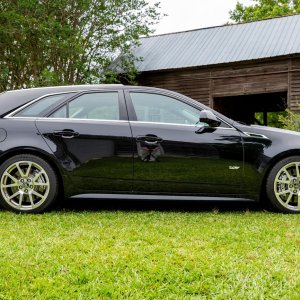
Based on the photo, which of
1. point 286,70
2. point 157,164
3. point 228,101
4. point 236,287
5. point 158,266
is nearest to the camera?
point 236,287

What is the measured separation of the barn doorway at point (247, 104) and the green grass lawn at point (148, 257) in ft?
56.8

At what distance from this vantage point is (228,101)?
22875 mm

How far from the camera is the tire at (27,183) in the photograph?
5215 millimetres

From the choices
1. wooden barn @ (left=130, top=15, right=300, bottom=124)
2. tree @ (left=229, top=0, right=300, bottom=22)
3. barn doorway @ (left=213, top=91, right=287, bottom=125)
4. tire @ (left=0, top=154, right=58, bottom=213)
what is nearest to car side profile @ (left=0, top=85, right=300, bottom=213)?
tire @ (left=0, top=154, right=58, bottom=213)

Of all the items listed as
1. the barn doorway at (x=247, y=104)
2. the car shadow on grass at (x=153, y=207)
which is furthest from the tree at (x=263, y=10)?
the car shadow on grass at (x=153, y=207)

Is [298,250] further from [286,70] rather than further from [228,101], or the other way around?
[228,101]

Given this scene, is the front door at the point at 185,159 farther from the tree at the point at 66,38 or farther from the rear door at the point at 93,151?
the tree at the point at 66,38

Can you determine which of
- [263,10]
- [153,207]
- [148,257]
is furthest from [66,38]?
[263,10]

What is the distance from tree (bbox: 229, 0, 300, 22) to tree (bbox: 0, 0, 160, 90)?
22278mm

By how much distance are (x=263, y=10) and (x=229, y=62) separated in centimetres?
2655

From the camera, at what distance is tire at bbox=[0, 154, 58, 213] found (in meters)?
5.21

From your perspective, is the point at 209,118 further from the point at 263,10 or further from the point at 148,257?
the point at 263,10

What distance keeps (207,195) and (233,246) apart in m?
1.66

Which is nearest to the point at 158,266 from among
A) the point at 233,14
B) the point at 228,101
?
the point at 228,101
